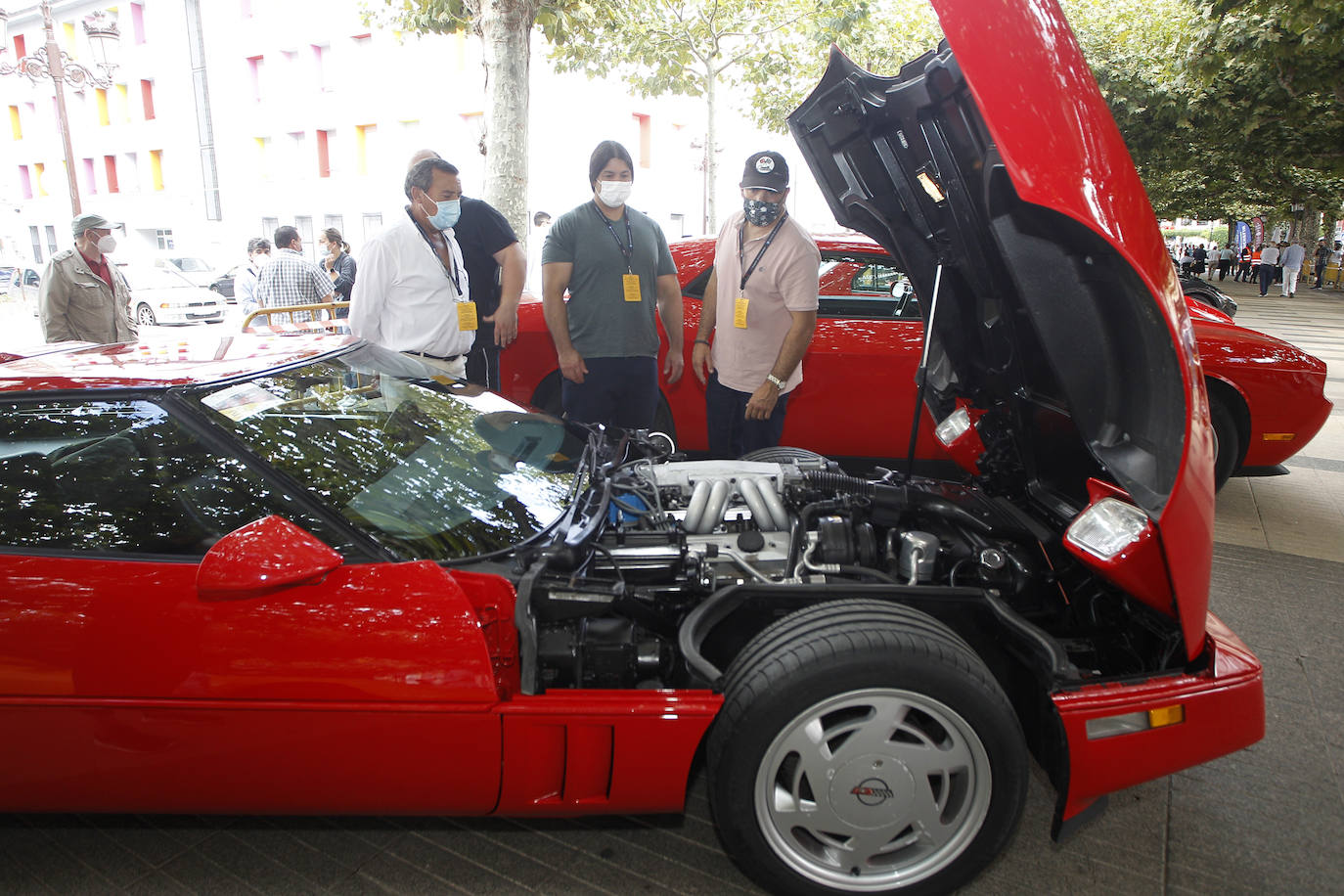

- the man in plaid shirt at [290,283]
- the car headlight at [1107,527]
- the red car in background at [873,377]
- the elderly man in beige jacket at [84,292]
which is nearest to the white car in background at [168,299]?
the man in plaid shirt at [290,283]

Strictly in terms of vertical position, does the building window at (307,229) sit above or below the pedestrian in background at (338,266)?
above

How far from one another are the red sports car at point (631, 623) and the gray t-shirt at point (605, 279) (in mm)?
1942

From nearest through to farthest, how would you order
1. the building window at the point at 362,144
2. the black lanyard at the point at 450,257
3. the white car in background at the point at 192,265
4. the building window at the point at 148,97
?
the black lanyard at the point at 450,257 < the white car in background at the point at 192,265 < the building window at the point at 362,144 < the building window at the point at 148,97

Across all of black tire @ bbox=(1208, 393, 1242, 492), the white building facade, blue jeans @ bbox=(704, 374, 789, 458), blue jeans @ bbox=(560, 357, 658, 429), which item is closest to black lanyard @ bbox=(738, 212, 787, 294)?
blue jeans @ bbox=(704, 374, 789, 458)

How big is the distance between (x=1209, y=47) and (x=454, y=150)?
1847 centimetres

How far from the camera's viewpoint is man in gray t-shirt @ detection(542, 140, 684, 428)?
3984 millimetres

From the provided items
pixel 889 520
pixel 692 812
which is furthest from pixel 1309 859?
pixel 692 812

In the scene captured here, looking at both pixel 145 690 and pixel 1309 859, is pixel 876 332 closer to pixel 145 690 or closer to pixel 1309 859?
pixel 1309 859

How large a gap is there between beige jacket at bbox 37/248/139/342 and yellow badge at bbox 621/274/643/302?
A: 14.6 feet

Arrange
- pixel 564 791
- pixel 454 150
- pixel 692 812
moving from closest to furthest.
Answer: pixel 564 791 → pixel 692 812 → pixel 454 150

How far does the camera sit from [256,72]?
27.1 meters

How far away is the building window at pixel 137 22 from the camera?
29703 millimetres

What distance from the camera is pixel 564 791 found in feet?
6.03

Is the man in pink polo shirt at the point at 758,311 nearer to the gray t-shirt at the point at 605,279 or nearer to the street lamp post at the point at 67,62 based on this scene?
the gray t-shirt at the point at 605,279
